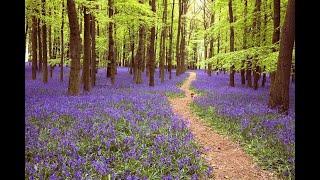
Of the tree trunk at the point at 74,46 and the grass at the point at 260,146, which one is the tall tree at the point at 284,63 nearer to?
the grass at the point at 260,146

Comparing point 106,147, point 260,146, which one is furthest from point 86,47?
Result: point 260,146

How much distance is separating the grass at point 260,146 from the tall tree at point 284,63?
2595mm

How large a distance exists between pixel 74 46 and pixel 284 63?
9905 millimetres

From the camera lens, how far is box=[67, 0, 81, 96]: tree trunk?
51.4 feet

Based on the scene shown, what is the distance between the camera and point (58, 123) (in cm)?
943

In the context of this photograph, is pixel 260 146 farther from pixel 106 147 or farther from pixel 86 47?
pixel 86 47

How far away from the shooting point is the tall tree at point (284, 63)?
41.0 feet

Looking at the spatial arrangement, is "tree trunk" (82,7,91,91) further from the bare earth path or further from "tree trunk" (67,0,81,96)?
the bare earth path

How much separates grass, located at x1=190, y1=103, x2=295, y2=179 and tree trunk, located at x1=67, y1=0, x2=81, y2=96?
24.9 feet

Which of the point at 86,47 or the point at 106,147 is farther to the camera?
the point at 86,47

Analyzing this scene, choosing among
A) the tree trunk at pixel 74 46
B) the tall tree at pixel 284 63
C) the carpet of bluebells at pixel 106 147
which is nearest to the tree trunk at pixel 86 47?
the tree trunk at pixel 74 46

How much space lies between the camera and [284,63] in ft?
42.8

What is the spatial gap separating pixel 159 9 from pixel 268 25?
1662cm
